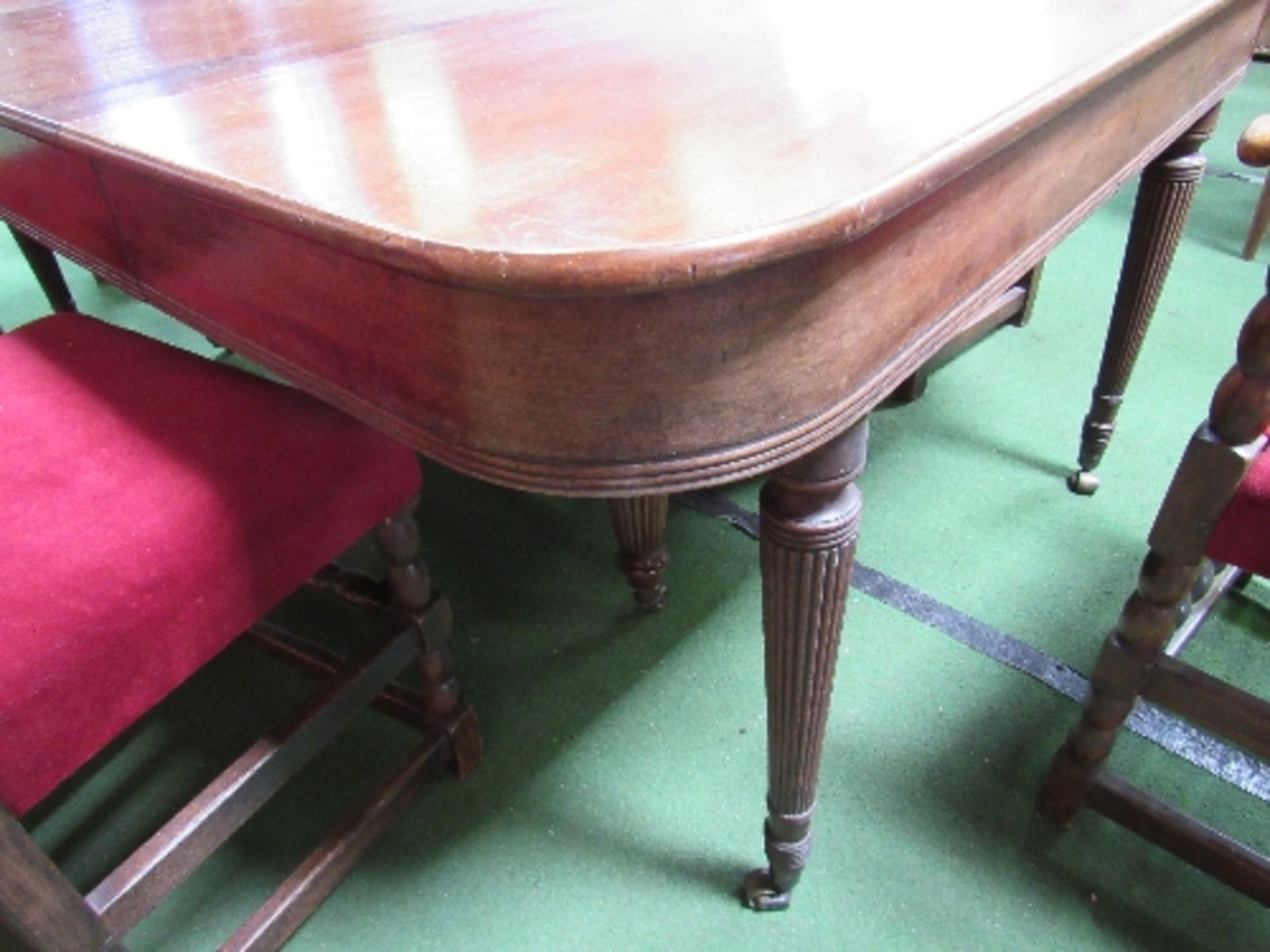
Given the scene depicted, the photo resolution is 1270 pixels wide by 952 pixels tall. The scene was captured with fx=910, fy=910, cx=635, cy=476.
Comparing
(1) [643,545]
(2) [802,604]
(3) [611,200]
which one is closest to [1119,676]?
(2) [802,604]

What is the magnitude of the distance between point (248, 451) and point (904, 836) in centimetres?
79

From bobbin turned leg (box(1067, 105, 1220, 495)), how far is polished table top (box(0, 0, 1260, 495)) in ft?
0.95

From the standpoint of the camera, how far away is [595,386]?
494 mm

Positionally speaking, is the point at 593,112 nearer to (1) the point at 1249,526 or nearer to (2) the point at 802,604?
(2) the point at 802,604

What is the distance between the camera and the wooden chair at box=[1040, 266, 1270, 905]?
2.32 ft

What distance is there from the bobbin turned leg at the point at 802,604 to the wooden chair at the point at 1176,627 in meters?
0.29

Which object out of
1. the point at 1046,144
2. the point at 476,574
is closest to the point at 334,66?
the point at 1046,144

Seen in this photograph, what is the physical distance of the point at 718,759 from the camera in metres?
1.10

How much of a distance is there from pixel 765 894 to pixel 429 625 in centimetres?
45

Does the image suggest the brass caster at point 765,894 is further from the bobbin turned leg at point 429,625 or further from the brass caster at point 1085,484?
the brass caster at point 1085,484

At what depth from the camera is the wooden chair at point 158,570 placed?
64cm

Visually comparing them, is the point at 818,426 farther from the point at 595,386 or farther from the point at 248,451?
the point at 248,451

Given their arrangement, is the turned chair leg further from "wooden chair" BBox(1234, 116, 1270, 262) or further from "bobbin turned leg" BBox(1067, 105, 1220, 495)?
"wooden chair" BBox(1234, 116, 1270, 262)

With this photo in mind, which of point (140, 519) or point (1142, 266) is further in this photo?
point (1142, 266)
